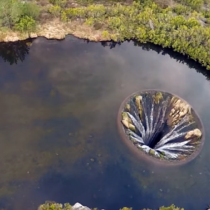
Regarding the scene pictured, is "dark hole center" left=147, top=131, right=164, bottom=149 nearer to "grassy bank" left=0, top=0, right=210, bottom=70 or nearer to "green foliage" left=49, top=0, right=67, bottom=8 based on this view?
"grassy bank" left=0, top=0, right=210, bottom=70

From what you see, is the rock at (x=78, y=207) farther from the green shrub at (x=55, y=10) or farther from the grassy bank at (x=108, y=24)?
the green shrub at (x=55, y=10)

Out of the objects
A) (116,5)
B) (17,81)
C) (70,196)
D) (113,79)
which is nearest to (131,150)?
(70,196)

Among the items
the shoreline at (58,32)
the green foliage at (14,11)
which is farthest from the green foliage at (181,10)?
the green foliage at (14,11)

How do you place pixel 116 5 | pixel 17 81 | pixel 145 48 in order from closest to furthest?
pixel 17 81
pixel 145 48
pixel 116 5

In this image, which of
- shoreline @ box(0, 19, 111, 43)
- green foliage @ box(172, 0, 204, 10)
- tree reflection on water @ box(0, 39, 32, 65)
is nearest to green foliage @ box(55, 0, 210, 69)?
shoreline @ box(0, 19, 111, 43)

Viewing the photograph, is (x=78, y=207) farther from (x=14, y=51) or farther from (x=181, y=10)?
(x=181, y=10)

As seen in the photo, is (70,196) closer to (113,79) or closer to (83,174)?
(83,174)

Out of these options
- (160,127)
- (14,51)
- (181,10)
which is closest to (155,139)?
(160,127)
